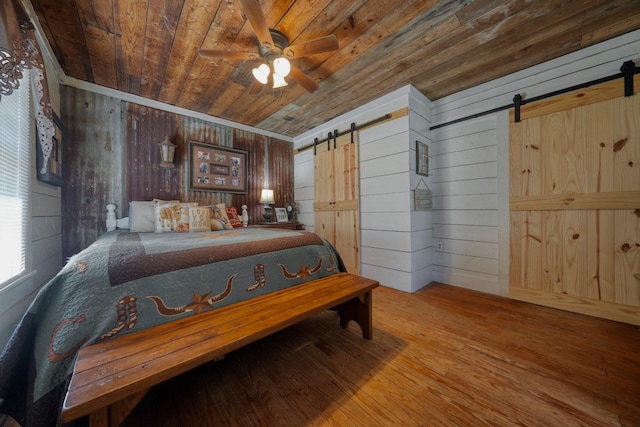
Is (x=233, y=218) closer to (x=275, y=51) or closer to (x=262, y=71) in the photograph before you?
(x=262, y=71)

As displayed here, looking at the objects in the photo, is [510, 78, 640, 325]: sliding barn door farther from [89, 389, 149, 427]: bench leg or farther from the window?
the window

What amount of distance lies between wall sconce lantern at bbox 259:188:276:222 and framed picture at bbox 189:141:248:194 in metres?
0.29

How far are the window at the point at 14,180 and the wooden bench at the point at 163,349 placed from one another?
1042 millimetres

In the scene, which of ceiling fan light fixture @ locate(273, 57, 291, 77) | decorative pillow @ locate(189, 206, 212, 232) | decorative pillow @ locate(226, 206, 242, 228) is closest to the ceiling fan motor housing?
ceiling fan light fixture @ locate(273, 57, 291, 77)

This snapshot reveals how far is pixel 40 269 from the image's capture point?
1758mm

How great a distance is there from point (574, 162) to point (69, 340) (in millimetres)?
3662

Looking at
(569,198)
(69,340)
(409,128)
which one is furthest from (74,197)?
(569,198)

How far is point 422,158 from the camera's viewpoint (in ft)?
8.95

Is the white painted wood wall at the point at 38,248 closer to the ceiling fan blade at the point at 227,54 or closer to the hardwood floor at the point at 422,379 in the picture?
the hardwood floor at the point at 422,379

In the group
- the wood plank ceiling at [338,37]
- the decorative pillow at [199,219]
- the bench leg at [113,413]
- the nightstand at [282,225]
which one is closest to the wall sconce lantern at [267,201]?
the nightstand at [282,225]

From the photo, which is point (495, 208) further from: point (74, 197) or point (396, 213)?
point (74, 197)

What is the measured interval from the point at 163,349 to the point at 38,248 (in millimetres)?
1805

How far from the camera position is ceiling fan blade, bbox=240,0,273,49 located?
1.30 metres

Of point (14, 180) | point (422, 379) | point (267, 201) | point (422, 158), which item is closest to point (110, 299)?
point (14, 180)
